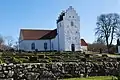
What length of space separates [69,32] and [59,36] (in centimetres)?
242

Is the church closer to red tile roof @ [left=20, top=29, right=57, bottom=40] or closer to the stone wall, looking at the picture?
red tile roof @ [left=20, top=29, right=57, bottom=40]

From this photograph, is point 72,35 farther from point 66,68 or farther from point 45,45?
point 66,68

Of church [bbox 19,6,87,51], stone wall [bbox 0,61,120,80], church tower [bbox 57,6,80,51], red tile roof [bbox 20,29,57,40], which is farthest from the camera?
red tile roof [bbox 20,29,57,40]

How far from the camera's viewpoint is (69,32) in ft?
174

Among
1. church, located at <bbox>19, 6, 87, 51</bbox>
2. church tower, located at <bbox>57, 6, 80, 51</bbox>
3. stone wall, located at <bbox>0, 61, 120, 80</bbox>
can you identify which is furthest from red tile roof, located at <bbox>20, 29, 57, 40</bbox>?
stone wall, located at <bbox>0, 61, 120, 80</bbox>

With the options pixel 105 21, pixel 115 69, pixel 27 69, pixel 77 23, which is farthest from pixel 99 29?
pixel 27 69

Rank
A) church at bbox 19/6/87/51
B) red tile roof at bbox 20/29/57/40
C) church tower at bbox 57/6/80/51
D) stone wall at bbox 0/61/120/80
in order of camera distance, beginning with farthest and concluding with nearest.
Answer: red tile roof at bbox 20/29/57/40, church at bbox 19/6/87/51, church tower at bbox 57/6/80/51, stone wall at bbox 0/61/120/80

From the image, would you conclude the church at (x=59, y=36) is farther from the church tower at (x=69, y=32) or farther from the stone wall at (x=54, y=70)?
the stone wall at (x=54, y=70)

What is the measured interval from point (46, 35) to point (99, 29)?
41.2 feet

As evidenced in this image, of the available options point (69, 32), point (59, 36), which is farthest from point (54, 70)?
point (59, 36)

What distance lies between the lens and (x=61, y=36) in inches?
2095

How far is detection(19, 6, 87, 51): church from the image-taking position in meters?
52.6

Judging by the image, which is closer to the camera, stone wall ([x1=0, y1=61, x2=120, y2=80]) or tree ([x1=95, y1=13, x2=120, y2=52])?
stone wall ([x1=0, y1=61, x2=120, y2=80])

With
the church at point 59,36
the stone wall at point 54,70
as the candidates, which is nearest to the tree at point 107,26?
the church at point 59,36
